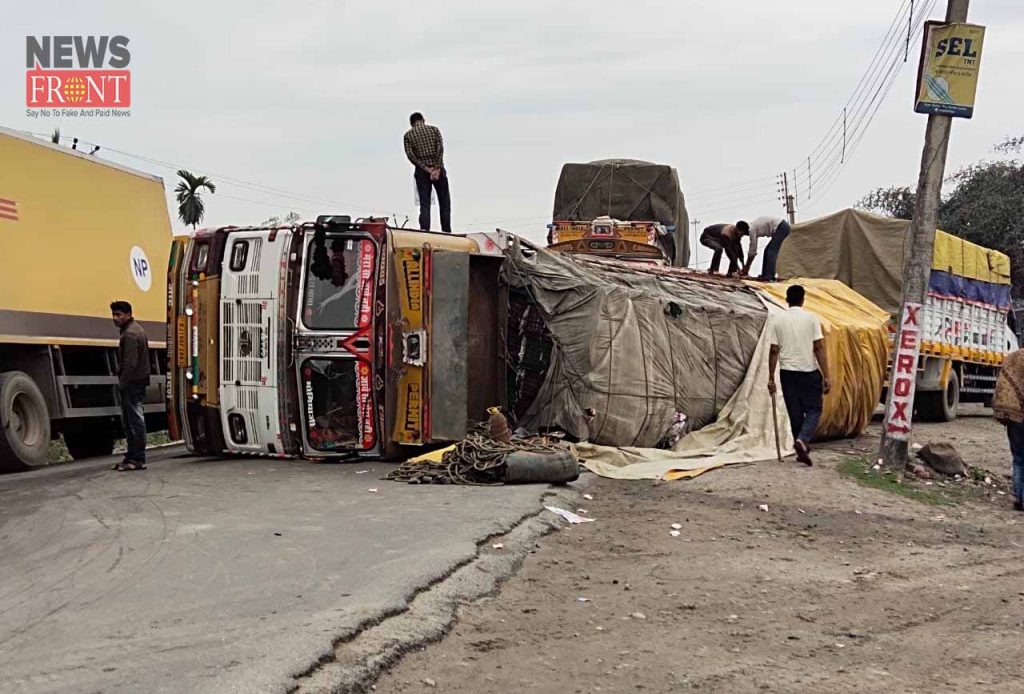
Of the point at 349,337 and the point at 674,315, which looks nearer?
the point at 349,337

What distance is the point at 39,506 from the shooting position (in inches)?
357

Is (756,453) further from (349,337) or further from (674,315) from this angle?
(349,337)

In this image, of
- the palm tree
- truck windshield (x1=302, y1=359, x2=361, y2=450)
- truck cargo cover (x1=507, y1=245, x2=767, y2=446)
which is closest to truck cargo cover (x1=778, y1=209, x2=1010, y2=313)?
truck cargo cover (x1=507, y1=245, x2=767, y2=446)

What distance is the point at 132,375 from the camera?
11062mm

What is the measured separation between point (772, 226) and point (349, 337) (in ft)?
24.8

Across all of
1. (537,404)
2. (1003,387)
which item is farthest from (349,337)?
(1003,387)

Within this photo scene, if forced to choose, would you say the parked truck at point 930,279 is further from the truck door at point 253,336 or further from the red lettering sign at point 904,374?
the truck door at point 253,336

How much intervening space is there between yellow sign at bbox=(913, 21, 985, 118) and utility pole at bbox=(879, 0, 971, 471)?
0.14m

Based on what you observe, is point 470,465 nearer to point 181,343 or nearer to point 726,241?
point 181,343

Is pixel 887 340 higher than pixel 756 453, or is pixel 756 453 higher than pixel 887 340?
pixel 887 340

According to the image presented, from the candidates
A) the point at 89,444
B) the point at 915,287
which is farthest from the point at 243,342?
the point at 915,287

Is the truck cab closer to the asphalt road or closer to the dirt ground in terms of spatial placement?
the asphalt road

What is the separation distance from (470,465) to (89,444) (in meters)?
7.64

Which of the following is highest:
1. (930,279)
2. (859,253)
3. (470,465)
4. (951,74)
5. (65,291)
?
(951,74)
